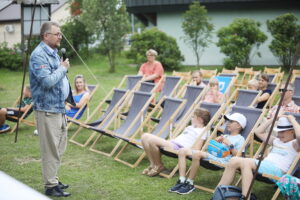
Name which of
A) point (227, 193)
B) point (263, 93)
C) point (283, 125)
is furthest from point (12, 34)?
point (227, 193)

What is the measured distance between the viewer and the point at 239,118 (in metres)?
5.74

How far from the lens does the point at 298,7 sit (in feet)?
67.2

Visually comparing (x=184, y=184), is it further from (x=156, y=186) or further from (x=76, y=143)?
(x=76, y=143)

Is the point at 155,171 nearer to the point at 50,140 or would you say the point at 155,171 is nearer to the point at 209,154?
the point at 209,154

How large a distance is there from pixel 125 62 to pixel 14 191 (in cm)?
2240

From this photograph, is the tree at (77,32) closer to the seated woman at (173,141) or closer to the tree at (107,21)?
the tree at (107,21)

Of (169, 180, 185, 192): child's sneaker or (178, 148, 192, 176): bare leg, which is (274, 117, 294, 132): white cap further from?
(169, 180, 185, 192): child's sneaker

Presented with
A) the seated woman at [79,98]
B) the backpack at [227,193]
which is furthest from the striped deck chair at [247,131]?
the seated woman at [79,98]

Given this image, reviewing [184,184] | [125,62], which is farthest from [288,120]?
[125,62]

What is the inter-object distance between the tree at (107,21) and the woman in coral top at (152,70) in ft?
29.9

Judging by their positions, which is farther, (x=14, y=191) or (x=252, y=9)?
(x=252, y=9)

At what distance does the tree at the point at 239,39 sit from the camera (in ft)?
61.8

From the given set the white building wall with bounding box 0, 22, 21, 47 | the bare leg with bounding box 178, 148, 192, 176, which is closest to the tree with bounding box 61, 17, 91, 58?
the white building wall with bounding box 0, 22, 21, 47

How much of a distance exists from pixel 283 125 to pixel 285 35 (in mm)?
14367
